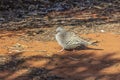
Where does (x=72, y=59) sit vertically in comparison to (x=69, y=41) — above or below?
below

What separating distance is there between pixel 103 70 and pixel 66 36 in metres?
1.24

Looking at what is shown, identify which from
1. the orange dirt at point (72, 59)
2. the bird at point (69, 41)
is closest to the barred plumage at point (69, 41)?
the bird at point (69, 41)

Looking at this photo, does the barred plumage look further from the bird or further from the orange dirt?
the orange dirt

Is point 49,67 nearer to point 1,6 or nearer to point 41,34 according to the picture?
point 41,34

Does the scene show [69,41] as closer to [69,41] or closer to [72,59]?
[69,41]

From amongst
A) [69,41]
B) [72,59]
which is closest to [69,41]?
[69,41]

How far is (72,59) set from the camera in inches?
273

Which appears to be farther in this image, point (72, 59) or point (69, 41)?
point (69, 41)

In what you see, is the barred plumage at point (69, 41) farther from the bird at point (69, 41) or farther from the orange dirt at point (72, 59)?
the orange dirt at point (72, 59)

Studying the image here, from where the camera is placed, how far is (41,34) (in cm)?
877

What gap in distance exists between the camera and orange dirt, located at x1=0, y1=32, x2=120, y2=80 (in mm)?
6248

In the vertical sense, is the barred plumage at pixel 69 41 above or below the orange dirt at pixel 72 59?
above

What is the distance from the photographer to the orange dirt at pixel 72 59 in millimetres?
6248

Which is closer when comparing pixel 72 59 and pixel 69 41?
pixel 72 59
